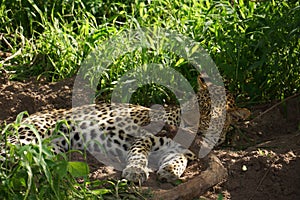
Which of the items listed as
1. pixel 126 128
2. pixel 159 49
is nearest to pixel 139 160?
pixel 126 128

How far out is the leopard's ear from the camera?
6.79 metres

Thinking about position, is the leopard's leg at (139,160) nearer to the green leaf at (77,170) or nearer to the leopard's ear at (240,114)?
the leopard's ear at (240,114)

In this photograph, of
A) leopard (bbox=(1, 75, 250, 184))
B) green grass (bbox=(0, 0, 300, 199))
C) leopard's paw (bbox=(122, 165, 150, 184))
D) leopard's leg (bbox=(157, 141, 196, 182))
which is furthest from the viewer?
green grass (bbox=(0, 0, 300, 199))

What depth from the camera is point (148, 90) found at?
730 centimetres

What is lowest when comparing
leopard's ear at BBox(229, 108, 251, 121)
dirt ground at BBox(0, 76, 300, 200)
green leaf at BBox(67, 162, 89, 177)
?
dirt ground at BBox(0, 76, 300, 200)

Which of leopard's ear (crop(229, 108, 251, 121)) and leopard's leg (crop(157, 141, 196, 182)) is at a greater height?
leopard's ear (crop(229, 108, 251, 121))

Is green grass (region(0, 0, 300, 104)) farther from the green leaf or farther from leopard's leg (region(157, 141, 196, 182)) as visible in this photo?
the green leaf

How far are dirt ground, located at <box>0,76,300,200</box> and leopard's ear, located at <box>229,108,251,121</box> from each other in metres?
0.08

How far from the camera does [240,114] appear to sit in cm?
681

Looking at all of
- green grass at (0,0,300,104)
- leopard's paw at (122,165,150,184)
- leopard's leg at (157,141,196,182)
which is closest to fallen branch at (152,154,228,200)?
leopard's leg at (157,141,196,182)

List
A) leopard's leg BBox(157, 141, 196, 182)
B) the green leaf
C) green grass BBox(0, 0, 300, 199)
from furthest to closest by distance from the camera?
green grass BBox(0, 0, 300, 199)
leopard's leg BBox(157, 141, 196, 182)
the green leaf

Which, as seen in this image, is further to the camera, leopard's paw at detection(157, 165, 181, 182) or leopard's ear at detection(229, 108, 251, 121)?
leopard's ear at detection(229, 108, 251, 121)

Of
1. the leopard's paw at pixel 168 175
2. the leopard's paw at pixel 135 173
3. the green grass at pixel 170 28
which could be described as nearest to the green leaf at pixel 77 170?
the leopard's paw at pixel 135 173

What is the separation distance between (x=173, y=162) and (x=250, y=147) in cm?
86
